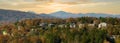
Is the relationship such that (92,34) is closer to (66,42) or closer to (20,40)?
(66,42)

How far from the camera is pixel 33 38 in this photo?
42594mm

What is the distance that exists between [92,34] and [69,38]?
2.87 metres

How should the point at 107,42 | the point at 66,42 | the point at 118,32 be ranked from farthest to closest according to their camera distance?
the point at 118,32 → the point at 66,42 → the point at 107,42

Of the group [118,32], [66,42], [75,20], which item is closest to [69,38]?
[66,42]

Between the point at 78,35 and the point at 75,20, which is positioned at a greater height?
the point at 78,35

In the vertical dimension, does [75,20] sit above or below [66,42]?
below

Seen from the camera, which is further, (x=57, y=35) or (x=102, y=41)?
(x=57, y=35)

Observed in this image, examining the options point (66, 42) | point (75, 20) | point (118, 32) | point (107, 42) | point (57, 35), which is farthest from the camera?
point (75, 20)

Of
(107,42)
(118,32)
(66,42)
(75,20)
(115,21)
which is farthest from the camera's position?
(75,20)

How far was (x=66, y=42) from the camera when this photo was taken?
4116cm

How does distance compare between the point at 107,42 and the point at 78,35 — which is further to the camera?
the point at 78,35

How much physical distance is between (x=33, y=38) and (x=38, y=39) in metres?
0.74

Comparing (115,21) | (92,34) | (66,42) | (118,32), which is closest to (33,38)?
(66,42)

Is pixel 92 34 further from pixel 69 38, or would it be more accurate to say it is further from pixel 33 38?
pixel 33 38
